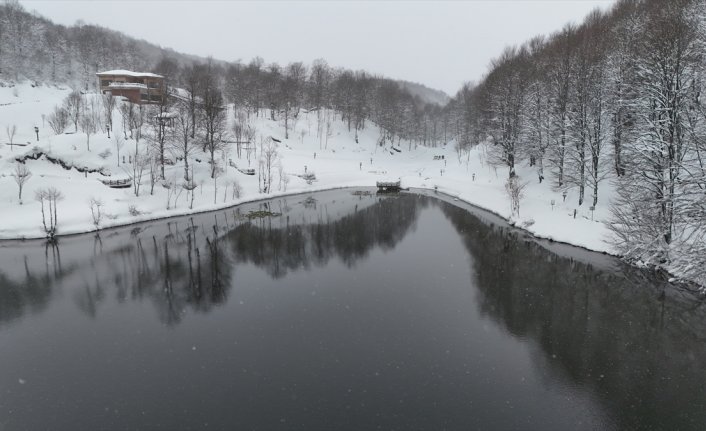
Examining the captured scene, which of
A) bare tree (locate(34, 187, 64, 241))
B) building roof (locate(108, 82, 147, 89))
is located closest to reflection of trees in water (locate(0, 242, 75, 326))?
bare tree (locate(34, 187, 64, 241))

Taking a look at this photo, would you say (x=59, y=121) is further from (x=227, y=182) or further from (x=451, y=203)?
(x=451, y=203)

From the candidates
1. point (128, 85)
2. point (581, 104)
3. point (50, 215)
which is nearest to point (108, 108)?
point (128, 85)

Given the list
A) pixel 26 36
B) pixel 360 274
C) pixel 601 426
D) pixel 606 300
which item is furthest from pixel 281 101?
pixel 601 426

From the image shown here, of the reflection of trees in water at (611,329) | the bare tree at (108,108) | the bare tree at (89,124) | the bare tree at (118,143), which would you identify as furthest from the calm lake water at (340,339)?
the bare tree at (108,108)

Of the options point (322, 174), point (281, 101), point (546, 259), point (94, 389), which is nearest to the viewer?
point (94, 389)

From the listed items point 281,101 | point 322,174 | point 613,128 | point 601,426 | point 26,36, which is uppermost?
point 26,36

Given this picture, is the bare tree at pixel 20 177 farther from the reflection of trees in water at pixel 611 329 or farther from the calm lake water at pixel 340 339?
the reflection of trees in water at pixel 611 329

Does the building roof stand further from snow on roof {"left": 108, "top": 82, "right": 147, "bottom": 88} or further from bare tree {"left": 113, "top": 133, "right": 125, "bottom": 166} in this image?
bare tree {"left": 113, "top": 133, "right": 125, "bottom": 166}

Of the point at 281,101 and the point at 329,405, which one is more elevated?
the point at 281,101

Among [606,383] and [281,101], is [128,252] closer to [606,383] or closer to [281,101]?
[606,383]
